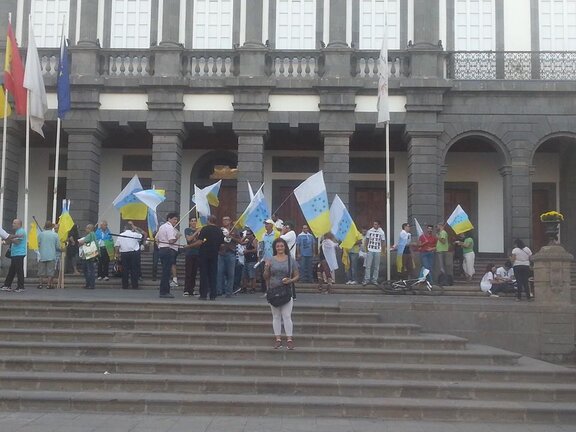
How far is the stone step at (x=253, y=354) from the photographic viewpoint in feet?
32.6

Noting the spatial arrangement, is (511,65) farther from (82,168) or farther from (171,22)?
(82,168)

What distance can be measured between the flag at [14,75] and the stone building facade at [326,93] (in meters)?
1.69

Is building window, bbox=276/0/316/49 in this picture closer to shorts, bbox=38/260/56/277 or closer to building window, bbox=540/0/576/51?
building window, bbox=540/0/576/51

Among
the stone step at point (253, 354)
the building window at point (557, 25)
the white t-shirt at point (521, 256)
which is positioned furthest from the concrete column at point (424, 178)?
the stone step at point (253, 354)

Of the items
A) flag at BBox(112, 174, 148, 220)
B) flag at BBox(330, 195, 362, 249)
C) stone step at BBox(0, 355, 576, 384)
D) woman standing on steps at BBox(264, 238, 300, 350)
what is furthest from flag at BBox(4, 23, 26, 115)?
woman standing on steps at BBox(264, 238, 300, 350)

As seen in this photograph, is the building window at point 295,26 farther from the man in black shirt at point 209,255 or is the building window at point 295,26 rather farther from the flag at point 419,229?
the man in black shirt at point 209,255

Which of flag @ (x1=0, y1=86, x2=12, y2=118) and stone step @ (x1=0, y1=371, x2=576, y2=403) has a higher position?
flag @ (x1=0, y1=86, x2=12, y2=118)

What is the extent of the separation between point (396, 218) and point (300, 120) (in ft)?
15.4

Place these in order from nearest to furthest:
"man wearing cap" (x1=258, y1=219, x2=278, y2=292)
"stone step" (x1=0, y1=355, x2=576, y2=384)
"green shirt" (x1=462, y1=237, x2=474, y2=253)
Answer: "stone step" (x1=0, y1=355, x2=576, y2=384) < "man wearing cap" (x1=258, y1=219, x2=278, y2=292) < "green shirt" (x1=462, y1=237, x2=474, y2=253)

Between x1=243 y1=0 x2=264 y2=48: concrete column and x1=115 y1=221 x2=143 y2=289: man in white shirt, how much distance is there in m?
7.10

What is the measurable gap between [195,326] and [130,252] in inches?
200

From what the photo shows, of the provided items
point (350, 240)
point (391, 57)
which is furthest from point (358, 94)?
point (350, 240)

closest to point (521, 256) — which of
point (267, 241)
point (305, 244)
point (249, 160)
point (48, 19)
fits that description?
point (305, 244)

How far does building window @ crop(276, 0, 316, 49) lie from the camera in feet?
66.2
